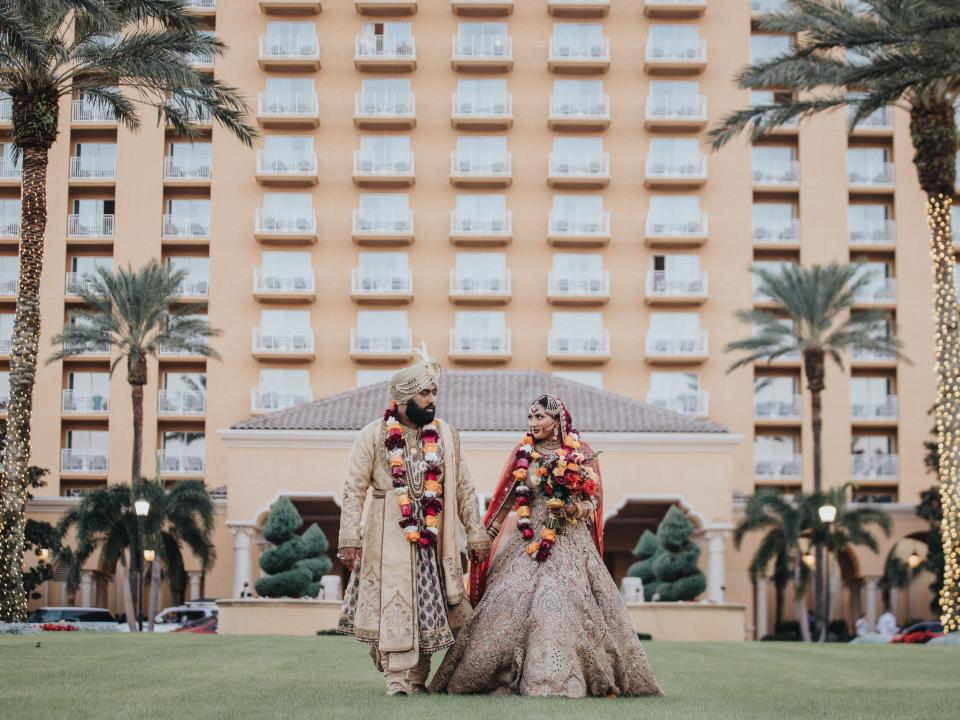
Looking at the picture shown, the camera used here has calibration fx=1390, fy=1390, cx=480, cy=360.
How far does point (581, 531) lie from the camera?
35.1 ft

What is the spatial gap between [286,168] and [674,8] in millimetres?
18818

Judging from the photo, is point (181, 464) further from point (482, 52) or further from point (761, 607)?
point (761, 607)

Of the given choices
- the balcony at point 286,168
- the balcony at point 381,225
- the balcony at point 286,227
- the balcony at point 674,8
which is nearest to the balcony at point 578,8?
the balcony at point 674,8

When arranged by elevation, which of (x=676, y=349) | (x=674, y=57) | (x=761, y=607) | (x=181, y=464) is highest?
(x=674, y=57)

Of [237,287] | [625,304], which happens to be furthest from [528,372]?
[237,287]

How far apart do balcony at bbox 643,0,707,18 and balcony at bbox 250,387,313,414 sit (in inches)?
905

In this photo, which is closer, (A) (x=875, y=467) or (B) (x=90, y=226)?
(A) (x=875, y=467)

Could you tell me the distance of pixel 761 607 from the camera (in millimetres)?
52469

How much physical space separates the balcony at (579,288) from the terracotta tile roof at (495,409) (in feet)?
38.7

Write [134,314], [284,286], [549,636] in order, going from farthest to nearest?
1. [284,286]
2. [134,314]
3. [549,636]

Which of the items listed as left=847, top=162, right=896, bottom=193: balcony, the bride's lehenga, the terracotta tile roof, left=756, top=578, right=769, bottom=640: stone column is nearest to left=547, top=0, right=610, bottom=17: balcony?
left=847, top=162, right=896, bottom=193: balcony

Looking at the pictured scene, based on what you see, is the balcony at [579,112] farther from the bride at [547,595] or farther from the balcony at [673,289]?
the bride at [547,595]

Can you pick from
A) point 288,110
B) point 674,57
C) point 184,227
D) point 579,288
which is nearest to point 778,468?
point 579,288

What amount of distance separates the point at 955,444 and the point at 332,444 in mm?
21259
